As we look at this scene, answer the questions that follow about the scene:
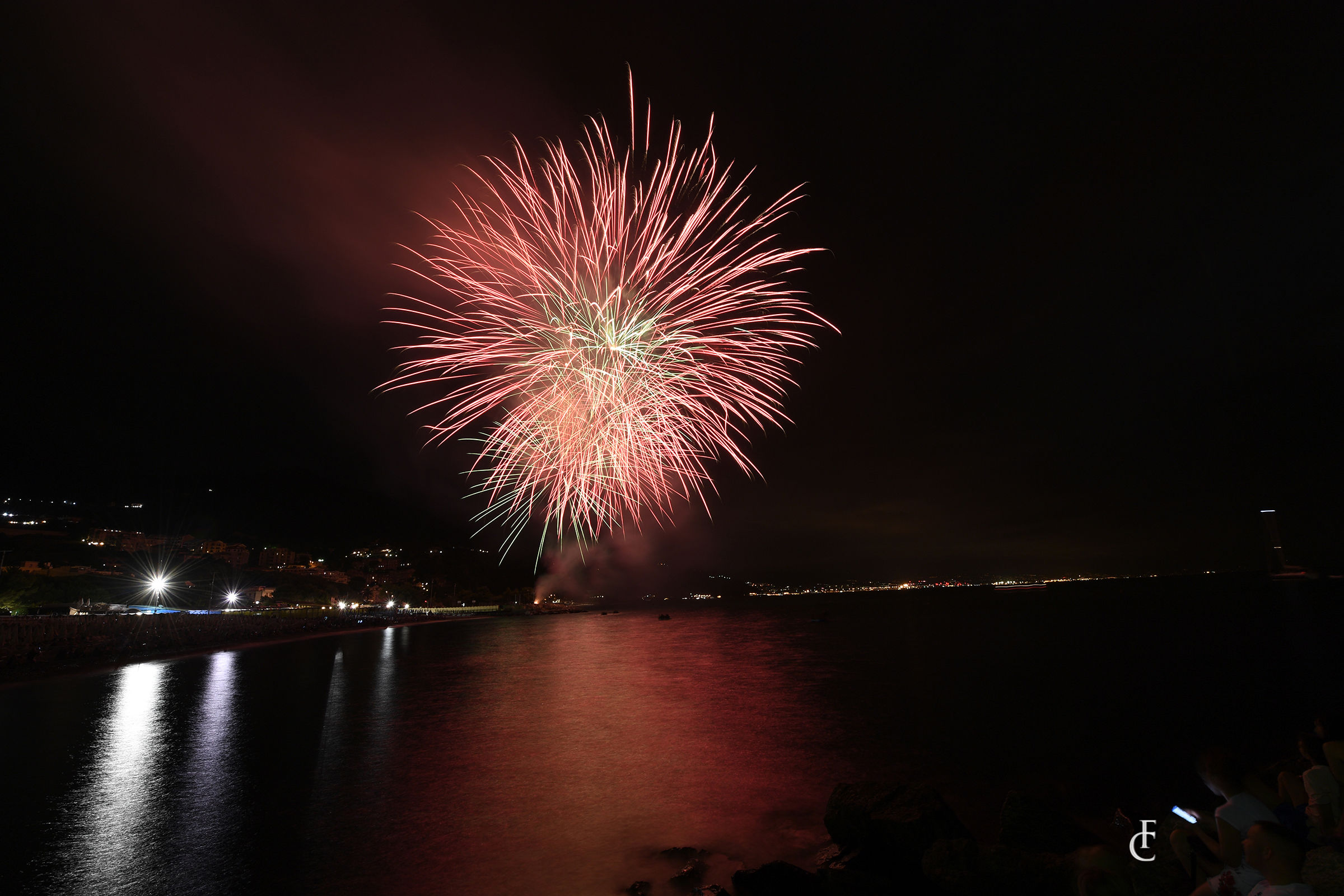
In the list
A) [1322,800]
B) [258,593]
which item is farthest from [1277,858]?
[258,593]

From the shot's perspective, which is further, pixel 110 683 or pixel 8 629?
pixel 8 629

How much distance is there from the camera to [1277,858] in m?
3.90

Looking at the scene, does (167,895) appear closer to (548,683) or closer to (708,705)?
(708,705)

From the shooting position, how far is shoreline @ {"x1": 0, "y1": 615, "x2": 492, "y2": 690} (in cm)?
2447

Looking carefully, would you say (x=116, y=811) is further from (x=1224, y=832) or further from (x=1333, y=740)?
(x=1333, y=740)

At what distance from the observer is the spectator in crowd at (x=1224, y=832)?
179 inches

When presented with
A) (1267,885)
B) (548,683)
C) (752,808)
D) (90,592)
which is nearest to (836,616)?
(548,683)

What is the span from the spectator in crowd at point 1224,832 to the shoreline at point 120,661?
31984mm

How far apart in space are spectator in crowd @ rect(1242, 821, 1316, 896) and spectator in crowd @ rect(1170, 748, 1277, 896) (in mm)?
643

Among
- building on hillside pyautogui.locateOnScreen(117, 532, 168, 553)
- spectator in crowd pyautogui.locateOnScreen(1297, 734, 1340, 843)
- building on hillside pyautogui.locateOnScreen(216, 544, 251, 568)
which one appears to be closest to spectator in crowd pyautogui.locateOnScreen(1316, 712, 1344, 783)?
spectator in crowd pyautogui.locateOnScreen(1297, 734, 1340, 843)

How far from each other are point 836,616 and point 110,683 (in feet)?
286

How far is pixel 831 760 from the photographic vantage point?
45.3 feet

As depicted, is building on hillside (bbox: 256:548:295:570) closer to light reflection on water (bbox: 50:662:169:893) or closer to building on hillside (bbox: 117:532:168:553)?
building on hillside (bbox: 117:532:168:553)

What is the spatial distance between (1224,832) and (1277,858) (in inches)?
54.2
